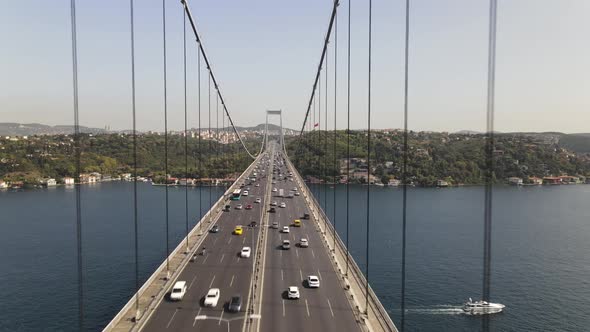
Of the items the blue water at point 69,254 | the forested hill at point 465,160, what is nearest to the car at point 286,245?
the blue water at point 69,254

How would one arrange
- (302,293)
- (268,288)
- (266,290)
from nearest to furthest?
(302,293)
(266,290)
(268,288)

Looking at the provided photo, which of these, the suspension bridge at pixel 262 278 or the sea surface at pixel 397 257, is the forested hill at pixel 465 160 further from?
the suspension bridge at pixel 262 278

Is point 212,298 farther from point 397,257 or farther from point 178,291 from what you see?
point 397,257

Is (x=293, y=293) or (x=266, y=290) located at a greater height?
(x=293, y=293)

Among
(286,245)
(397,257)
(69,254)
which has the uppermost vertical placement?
(286,245)

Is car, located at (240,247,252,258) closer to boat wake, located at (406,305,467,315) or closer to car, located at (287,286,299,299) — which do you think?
car, located at (287,286,299,299)

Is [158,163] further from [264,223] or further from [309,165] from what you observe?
[264,223]

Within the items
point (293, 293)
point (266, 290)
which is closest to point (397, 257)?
point (266, 290)
